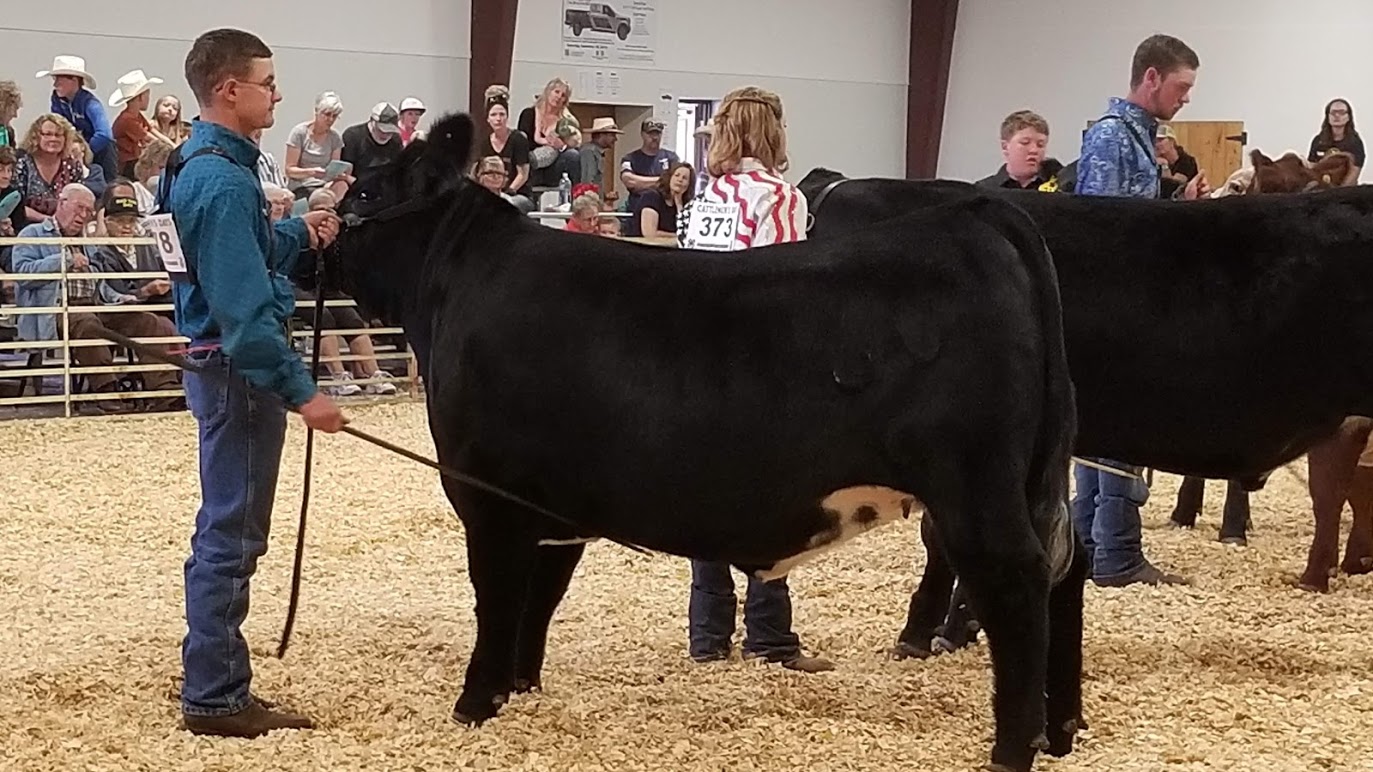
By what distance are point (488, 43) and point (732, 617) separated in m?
12.4

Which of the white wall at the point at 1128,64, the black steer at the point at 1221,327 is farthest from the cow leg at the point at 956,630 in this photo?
the white wall at the point at 1128,64

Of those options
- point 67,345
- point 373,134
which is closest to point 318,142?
point 373,134

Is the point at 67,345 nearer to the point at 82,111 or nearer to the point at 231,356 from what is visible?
the point at 82,111

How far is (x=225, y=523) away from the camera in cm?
368

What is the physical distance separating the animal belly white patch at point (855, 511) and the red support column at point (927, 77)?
17.6 metres

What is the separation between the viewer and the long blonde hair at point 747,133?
4.44 metres

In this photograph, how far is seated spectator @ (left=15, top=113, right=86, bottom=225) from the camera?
10109 millimetres

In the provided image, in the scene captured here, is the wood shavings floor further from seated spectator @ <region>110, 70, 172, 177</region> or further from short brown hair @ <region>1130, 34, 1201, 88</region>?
seated spectator @ <region>110, 70, 172, 177</region>

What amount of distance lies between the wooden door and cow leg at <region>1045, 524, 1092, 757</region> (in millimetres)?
14944

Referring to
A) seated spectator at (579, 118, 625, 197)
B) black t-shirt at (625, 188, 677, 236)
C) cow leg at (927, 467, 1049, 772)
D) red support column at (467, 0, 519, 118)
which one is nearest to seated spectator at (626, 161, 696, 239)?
black t-shirt at (625, 188, 677, 236)

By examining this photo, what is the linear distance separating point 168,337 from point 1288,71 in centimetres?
1299

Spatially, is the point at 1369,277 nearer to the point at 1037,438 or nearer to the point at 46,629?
the point at 1037,438

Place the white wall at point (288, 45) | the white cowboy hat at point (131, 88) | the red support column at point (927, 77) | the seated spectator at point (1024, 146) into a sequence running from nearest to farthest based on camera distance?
the seated spectator at point (1024, 146), the white cowboy hat at point (131, 88), the white wall at point (288, 45), the red support column at point (927, 77)

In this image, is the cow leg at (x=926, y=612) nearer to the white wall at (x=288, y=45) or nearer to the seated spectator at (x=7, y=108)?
the seated spectator at (x=7, y=108)
